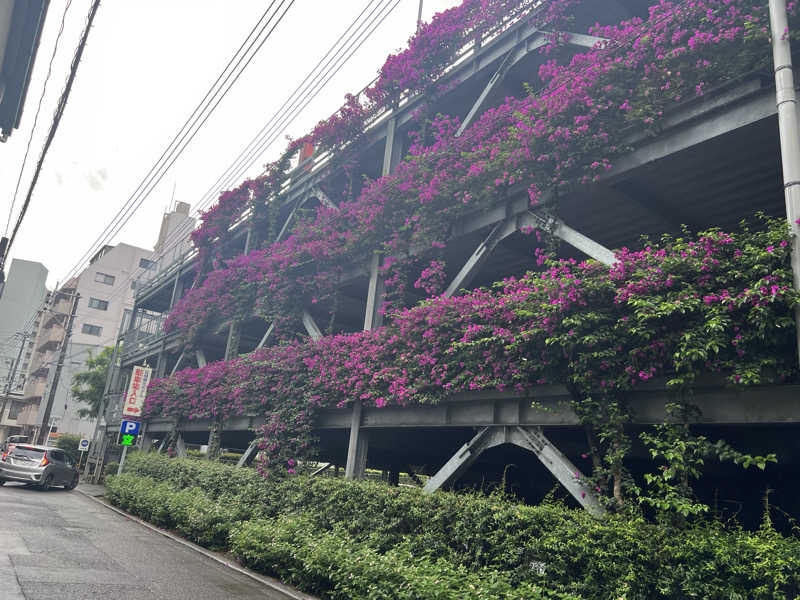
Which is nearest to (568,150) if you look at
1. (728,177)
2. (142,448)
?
(728,177)

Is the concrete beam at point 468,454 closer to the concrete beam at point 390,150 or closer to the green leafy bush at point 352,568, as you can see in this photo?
the green leafy bush at point 352,568

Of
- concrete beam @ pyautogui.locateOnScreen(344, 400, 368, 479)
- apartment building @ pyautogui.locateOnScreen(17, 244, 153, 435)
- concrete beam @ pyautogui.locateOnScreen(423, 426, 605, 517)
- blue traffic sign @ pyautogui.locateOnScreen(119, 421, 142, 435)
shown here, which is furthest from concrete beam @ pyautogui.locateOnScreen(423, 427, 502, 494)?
apartment building @ pyautogui.locateOnScreen(17, 244, 153, 435)

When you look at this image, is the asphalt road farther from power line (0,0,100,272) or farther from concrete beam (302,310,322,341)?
power line (0,0,100,272)

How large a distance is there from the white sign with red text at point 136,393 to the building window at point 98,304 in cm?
4457

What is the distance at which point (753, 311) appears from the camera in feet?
18.7

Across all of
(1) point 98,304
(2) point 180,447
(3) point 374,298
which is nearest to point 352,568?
(3) point 374,298

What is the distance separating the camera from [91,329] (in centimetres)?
6194

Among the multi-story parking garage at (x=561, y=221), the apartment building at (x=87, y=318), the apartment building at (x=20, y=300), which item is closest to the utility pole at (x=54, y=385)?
the multi-story parking garage at (x=561, y=221)

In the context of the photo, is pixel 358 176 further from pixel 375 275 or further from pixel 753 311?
pixel 753 311

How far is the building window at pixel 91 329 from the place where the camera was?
61531 millimetres

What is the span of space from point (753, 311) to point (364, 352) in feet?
22.9

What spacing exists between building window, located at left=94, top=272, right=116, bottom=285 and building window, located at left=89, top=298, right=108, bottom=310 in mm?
2027

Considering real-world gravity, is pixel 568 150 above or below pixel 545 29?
below

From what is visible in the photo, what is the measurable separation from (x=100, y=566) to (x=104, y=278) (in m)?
61.2
